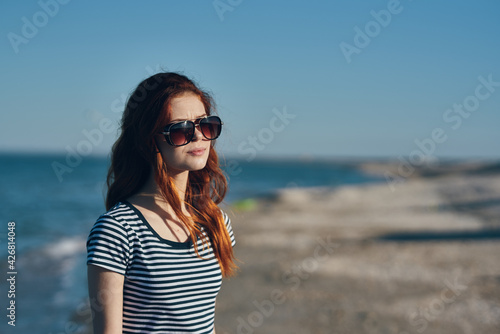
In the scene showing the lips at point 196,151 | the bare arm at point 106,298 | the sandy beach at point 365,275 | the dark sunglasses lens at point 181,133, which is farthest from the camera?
the sandy beach at point 365,275

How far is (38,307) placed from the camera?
9.42 meters

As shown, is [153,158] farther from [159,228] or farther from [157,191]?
[159,228]

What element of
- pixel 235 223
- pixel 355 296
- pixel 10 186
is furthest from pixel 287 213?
pixel 10 186

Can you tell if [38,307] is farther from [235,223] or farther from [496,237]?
[496,237]

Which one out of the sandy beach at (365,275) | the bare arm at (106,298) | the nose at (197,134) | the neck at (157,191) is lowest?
the sandy beach at (365,275)

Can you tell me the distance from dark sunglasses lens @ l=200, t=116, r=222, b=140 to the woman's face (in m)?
0.04

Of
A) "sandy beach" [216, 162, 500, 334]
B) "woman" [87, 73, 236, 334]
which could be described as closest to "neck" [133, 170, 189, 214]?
"woman" [87, 73, 236, 334]

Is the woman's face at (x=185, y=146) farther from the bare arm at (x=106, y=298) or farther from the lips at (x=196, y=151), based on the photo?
the bare arm at (x=106, y=298)

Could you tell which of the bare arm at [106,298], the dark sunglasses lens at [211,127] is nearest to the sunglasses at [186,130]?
the dark sunglasses lens at [211,127]

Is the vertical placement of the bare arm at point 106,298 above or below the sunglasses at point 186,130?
below

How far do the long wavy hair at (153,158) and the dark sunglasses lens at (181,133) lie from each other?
0.06 m

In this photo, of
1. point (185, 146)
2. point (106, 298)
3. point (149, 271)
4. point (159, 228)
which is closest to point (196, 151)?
point (185, 146)

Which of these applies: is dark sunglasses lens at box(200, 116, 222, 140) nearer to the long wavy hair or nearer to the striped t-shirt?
the long wavy hair

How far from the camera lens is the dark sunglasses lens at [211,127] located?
2.56m
